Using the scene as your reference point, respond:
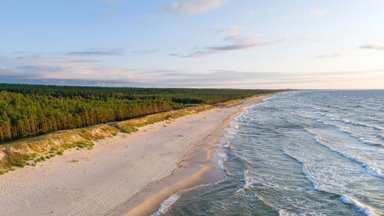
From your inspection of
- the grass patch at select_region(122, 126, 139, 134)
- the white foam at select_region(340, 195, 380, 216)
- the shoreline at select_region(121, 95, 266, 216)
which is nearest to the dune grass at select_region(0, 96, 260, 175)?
the grass patch at select_region(122, 126, 139, 134)

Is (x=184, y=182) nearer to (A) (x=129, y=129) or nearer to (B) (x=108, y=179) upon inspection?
(B) (x=108, y=179)

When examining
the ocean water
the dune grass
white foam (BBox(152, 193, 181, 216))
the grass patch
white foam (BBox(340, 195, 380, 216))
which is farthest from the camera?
the grass patch

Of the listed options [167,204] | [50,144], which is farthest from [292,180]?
[50,144]

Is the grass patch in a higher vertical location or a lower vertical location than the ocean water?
higher

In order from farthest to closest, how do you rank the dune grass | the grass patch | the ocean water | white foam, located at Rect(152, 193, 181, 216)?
the grass patch, the dune grass, the ocean water, white foam, located at Rect(152, 193, 181, 216)

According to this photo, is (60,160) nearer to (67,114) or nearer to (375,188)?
(67,114)

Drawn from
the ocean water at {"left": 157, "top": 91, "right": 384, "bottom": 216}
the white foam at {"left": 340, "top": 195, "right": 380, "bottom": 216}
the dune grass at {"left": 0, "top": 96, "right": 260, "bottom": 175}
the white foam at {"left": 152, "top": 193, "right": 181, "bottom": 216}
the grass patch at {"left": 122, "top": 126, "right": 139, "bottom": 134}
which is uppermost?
the dune grass at {"left": 0, "top": 96, "right": 260, "bottom": 175}

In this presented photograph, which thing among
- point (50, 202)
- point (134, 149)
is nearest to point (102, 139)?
point (134, 149)

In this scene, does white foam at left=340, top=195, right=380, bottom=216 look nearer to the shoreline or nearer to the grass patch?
the shoreline
